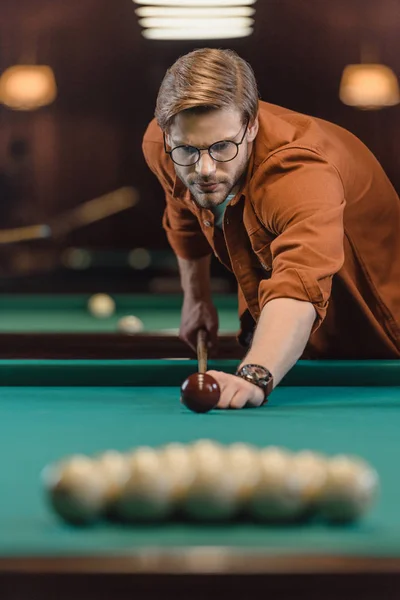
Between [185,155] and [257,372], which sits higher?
[185,155]

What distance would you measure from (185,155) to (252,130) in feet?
0.64

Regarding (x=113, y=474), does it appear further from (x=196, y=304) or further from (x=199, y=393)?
(x=196, y=304)

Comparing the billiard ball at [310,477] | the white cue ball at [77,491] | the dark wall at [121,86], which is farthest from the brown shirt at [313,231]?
the dark wall at [121,86]

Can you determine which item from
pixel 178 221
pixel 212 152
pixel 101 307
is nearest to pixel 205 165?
pixel 212 152

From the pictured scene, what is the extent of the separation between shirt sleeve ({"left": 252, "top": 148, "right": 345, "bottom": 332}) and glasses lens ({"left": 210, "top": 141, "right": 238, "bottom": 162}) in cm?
9

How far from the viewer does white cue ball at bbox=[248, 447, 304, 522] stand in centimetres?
118

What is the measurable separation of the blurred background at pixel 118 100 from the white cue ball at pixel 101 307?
82 centimetres

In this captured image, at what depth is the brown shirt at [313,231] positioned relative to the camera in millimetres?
2242

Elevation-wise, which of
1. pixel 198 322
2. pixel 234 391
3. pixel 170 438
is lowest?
pixel 198 322

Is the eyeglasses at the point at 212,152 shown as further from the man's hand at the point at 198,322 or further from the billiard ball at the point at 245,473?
the billiard ball at the point at 245,473

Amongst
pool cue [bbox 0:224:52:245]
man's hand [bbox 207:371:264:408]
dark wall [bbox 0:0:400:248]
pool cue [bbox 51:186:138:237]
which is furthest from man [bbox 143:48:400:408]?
pool cue [bbox 0:224:52:245]

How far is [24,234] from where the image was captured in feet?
19.2

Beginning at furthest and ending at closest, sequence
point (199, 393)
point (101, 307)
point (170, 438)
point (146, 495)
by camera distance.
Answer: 1. point (101, 307)
2. point (199, 393)
3. point (170, 438)
4. point (146, 495)

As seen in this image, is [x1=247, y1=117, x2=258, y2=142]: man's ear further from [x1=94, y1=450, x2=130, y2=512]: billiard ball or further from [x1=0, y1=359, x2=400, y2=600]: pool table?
[x1=94, y1=450, x2=130, y2=512]: billiard ball
